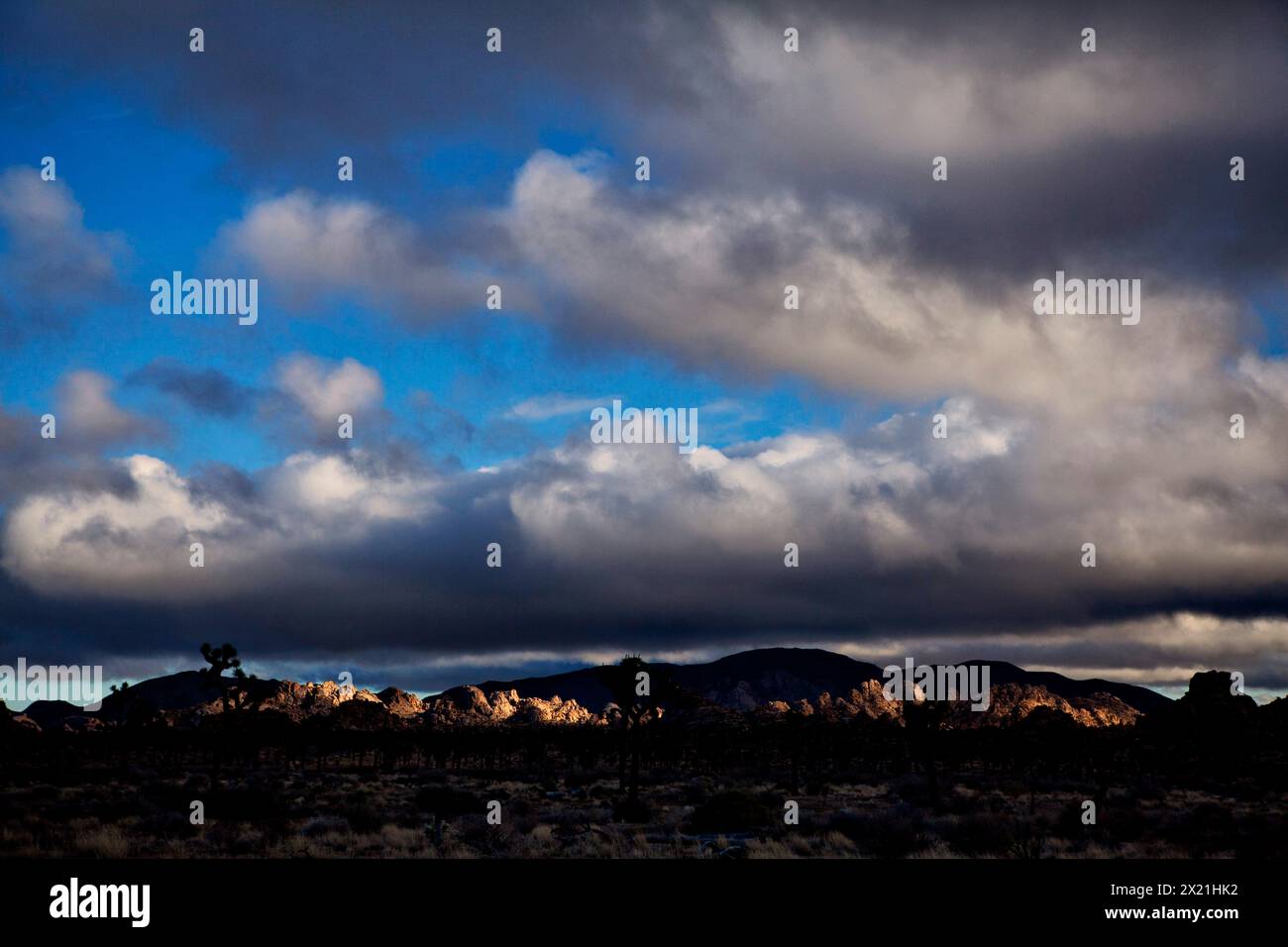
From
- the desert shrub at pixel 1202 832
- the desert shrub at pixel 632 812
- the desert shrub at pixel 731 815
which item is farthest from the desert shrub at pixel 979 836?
the desert shrub at pixel 632 812

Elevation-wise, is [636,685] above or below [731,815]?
above

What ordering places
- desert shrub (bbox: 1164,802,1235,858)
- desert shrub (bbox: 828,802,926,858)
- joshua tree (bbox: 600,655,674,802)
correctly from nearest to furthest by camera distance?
desert shrub (bbox: 828,802,926,858) → desert shrub (bbox: 1164,802,1235,858) → joshua tree (bbox: 600,655,674,802)

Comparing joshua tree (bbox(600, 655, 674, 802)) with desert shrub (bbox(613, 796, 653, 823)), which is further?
joshua tree (bbox(600, 655, 674, 802))

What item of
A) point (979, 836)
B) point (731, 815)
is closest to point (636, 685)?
point (731, 815)

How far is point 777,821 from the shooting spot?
34.9 m

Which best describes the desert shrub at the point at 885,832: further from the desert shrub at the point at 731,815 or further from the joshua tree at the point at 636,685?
the joshua tree at the point at 636,685

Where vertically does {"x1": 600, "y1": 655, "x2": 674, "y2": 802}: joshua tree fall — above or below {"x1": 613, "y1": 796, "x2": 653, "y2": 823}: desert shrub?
above

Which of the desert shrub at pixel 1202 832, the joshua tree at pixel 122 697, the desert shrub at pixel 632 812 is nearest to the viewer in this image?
the desert shrub at pixel 1202 832

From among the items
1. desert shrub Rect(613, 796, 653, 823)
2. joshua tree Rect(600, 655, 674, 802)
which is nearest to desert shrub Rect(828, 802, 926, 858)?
desert shrub Rect(613, 796, 653, 823)

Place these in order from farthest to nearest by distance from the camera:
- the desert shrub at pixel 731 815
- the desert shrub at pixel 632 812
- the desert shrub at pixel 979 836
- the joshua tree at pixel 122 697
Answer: the joshua tree at pixel 122 697
the desert shrub at pixel 632 812
the desert shrub at pixel 731 815
the desert shrub at pixel 979 836

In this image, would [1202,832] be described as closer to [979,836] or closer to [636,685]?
[979,836]

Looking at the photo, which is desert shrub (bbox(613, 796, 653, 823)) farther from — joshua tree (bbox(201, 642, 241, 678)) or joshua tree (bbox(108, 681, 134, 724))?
joshua tree (bbox(108, 681, 134, 724))

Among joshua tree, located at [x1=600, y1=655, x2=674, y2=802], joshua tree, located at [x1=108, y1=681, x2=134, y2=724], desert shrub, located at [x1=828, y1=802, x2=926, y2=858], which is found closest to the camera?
desert shrub, located at [x1=828, y1=802, x2=926, y2=858]
